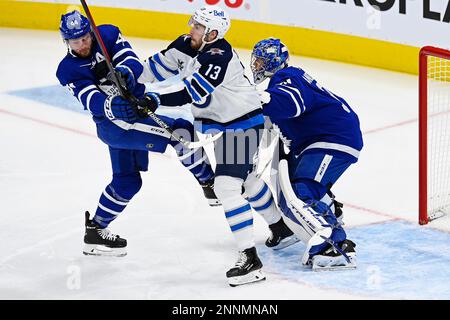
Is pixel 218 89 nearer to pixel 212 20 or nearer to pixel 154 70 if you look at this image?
pixel 212 20

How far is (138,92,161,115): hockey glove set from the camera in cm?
436

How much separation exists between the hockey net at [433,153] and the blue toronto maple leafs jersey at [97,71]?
A: 142 centimetres

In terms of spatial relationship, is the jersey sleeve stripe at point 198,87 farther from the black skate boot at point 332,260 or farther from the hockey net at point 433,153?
the hockey net at point 433,153

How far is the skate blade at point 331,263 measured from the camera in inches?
178

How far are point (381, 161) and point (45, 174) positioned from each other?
1.90m

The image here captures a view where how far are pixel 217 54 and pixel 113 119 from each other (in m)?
0.51

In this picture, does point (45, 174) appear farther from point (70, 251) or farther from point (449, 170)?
point (449, 170)

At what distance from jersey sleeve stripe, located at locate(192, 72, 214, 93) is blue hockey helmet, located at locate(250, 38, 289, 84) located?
14.2 inches

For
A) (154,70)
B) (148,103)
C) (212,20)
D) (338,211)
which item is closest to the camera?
(212,20)

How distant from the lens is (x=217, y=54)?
4.29 m

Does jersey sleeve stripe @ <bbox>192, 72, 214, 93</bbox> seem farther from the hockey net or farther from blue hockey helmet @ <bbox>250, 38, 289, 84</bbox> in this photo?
the hockey net

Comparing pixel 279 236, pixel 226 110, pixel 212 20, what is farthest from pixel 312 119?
pixel 212 20

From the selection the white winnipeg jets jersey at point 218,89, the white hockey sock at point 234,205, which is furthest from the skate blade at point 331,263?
the white winnipeg jets jersey at point 218,89

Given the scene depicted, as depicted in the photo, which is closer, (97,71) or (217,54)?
(217,54)
